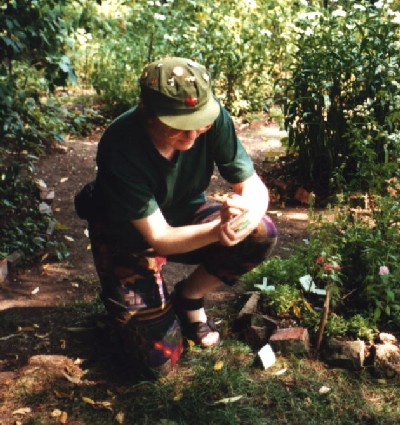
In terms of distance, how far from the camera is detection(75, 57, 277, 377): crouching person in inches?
93.7

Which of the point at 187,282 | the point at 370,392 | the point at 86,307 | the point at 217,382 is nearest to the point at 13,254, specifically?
the point at 86,307

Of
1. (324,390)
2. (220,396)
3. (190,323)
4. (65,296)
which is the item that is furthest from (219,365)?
(65,296)

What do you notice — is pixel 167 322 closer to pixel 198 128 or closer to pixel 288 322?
pixel 288 322

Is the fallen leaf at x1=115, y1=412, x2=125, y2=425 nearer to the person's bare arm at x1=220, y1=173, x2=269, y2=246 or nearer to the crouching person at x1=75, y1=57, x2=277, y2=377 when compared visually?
the crouching person at x1=75, y1=57, x2=277, y2=377

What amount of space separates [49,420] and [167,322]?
2.15 feet

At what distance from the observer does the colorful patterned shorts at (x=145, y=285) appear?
2.79m

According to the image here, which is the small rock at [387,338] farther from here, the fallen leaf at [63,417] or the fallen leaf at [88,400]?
the fallen leaf at [63,417]

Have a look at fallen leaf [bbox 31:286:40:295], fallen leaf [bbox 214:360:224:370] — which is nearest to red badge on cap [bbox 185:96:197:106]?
fallen leaf [bbox 214:360:224:370]

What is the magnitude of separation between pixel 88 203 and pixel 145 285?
46 cm

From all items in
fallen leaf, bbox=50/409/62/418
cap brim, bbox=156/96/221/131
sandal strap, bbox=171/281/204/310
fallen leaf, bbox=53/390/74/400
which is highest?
cap brim, bbox=156/96/221/131

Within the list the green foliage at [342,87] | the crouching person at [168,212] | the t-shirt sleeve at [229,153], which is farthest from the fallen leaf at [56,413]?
the green foliage at [342,87]

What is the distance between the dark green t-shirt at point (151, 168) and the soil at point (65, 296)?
72 cm

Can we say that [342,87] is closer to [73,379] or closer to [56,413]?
[73,379]

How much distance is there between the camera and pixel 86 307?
3.43 m
